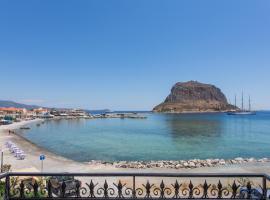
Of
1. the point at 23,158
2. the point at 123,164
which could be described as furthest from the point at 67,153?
the point at 123,164

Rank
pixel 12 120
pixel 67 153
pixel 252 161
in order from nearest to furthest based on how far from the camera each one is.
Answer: pixel 252 161, pixel 67 153, pixel 12 120

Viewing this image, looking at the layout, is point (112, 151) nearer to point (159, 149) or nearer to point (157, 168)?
point (159, 149)

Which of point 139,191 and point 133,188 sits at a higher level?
point 133,188

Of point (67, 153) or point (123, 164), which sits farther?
point (67, 153)

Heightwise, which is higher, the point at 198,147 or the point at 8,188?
the point at 8,188

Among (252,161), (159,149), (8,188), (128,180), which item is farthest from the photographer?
(159,149)

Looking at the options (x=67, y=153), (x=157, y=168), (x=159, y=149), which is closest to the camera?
(x=157, y=168)

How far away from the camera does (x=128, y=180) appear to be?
28297 mm

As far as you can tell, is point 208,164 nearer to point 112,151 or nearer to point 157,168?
point 157,168

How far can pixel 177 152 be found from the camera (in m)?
55.4

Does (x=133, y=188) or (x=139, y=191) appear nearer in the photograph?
(x=133, y=188)

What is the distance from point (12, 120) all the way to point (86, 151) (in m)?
104

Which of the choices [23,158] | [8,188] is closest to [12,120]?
[23,158]

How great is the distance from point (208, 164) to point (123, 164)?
440 inches
